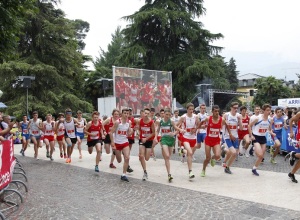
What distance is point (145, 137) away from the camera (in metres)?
9.32

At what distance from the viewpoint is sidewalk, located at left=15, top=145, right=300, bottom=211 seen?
695 centimetres

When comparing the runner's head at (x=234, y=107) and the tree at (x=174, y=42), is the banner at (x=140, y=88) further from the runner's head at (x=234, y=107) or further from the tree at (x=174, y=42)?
the runner's head at (x=234, y=107)

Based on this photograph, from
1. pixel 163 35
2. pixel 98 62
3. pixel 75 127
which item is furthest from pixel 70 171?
pixel 98 62

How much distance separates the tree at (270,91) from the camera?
51.4 m

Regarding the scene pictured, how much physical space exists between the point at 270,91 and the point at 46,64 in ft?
110

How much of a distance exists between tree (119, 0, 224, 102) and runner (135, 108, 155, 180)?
25914 mm

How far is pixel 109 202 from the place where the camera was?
22.9ft

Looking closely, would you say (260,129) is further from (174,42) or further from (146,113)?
(174,42)

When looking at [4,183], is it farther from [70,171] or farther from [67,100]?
[67,100]

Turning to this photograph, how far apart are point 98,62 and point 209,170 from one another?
5824 cm

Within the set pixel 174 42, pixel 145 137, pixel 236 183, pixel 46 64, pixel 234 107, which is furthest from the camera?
pixel 174 42

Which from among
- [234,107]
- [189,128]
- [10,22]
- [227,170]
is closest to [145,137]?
[189,128]

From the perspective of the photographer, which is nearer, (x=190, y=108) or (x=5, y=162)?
(x=5, y=162)

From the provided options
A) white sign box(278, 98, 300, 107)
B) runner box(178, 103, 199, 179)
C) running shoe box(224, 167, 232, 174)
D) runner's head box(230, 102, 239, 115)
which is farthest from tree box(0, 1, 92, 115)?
running shoe box(224, 167, 232, 174)
